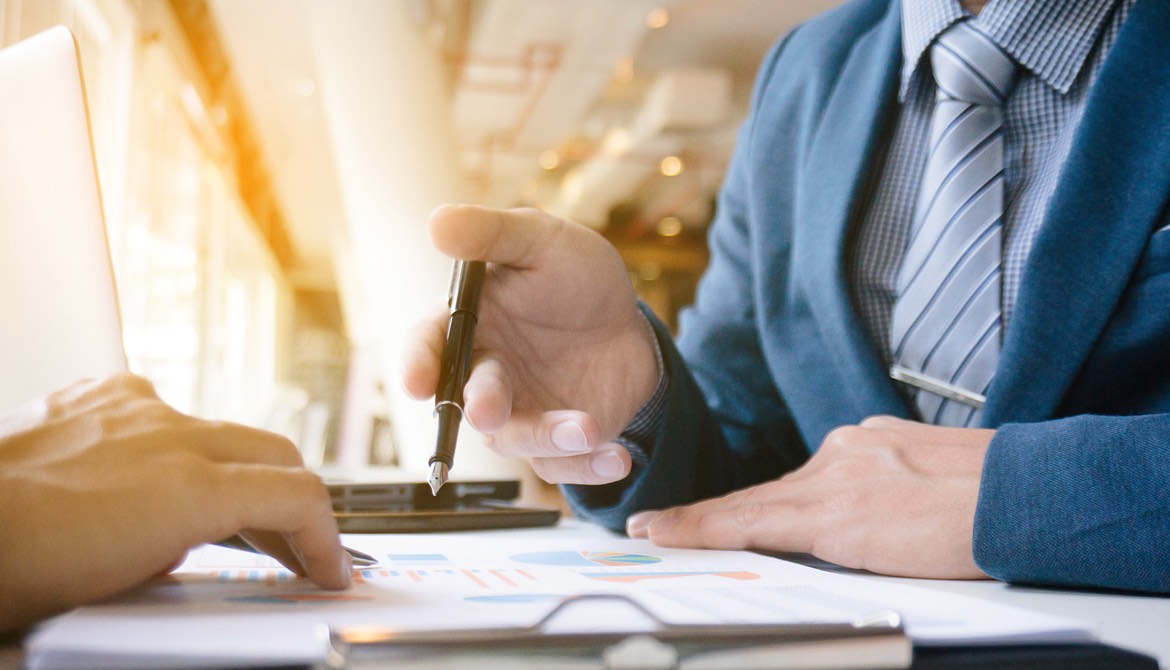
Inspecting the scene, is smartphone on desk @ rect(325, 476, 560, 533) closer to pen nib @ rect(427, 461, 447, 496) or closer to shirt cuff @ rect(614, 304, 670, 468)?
shirt cuff @ rect(614, 304, 670, 468)

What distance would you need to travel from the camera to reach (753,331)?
115cm

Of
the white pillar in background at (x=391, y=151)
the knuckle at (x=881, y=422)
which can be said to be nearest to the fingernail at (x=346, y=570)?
the knuckle at (x=881, y=422)

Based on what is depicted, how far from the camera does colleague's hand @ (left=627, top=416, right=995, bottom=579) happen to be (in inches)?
24.1

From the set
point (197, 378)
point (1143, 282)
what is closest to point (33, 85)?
point (1143, 282)

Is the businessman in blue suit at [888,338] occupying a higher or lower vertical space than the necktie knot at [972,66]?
lower

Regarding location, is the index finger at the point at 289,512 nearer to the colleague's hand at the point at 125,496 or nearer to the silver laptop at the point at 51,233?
the colleague's hand at the point at 125,496

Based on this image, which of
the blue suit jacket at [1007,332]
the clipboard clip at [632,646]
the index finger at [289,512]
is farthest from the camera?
the blue suit jacket at [1007,332]

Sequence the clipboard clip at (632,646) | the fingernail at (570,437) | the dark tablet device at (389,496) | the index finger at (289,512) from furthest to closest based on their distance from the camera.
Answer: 1. the dark tablet device at (389,496)
2. the fingernail at (570,437)
3. the index finger at (289,512)
4. the clipboard clip at (632,646)

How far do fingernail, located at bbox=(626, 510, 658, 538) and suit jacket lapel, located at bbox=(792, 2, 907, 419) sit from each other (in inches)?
11.4

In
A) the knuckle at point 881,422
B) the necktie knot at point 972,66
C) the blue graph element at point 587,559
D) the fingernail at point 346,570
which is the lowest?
the blue graph element at point 587,559

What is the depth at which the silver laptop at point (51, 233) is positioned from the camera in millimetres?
605

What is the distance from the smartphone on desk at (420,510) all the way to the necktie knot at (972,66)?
62 cm

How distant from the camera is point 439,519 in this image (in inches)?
33.2

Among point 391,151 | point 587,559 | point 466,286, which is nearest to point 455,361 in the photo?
point 466,286
